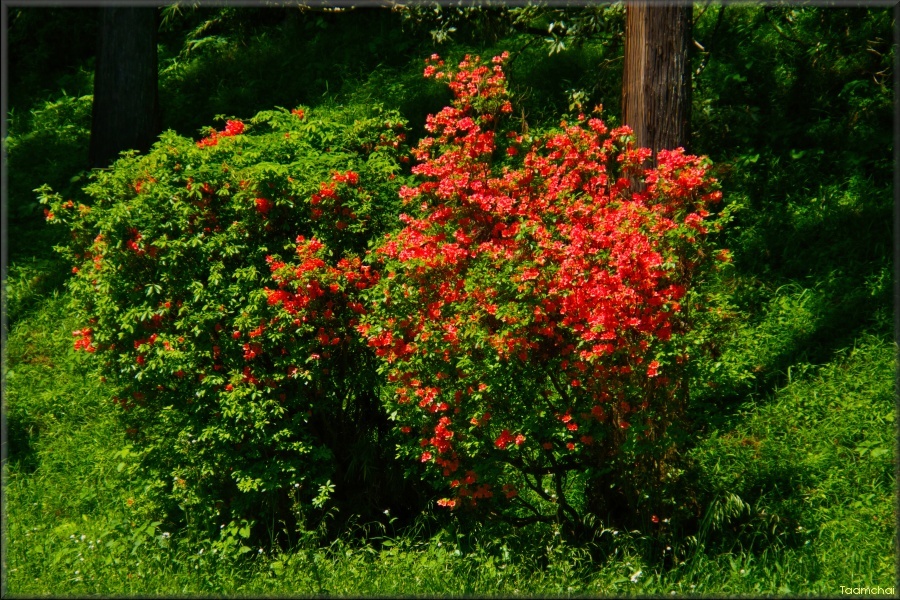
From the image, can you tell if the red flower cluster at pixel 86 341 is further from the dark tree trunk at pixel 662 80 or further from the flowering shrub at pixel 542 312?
the dark tree trunk at pixel 662 80

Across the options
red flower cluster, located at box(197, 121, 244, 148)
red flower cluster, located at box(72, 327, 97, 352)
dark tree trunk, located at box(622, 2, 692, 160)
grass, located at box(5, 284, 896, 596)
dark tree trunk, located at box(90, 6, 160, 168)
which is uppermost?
dark tree trunk, located at box(90, 6, 160, 168)

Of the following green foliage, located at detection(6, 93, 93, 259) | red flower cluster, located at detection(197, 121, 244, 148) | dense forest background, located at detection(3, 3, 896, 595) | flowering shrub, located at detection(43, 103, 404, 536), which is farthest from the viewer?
green foliage, located at detection(6, 93, 93, 259)

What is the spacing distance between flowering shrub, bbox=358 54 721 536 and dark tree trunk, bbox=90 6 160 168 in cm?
554

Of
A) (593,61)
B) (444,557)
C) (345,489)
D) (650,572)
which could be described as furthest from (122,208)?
(593,61)

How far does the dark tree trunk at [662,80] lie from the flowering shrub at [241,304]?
152 cm

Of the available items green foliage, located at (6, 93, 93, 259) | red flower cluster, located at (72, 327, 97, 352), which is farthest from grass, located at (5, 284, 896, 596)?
green foliage, located at (6, 93, 93, 259)

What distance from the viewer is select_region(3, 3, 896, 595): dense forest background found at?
4641mm

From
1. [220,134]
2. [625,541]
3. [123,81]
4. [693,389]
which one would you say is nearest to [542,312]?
[693,389]

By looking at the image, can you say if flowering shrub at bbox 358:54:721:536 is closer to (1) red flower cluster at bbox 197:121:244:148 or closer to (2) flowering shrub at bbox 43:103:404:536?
(2) flowering shrub at bbox 43:103:404:536

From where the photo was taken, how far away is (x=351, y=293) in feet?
16.1

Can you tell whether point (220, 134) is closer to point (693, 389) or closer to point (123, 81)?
point (693, 389)

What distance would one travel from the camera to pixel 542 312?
13.8ft

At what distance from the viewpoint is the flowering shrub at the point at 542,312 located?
13.7 feet

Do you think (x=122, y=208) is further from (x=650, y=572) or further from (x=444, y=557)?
(x=650, y=572)
